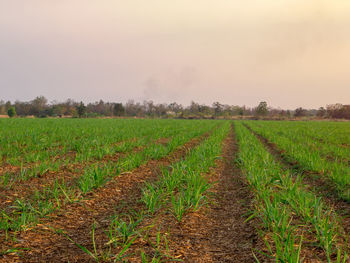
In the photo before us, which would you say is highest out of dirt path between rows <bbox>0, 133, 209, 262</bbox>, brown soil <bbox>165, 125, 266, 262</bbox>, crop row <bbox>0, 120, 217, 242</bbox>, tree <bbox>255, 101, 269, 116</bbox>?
tree <bbox>255, 101, 269, 116</bbox>

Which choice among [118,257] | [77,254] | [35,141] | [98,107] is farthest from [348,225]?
[98,107]

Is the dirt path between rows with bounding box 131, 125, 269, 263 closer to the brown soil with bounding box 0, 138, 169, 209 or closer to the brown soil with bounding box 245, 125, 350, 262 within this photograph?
the brown soil with bounding box 245, 125, 350, 262

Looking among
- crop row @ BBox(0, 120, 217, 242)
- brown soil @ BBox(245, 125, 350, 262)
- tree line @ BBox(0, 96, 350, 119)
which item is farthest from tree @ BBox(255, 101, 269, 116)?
crop row @ BBox(0, 120, 217, 242)

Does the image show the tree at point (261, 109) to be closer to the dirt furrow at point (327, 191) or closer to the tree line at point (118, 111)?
the tree line at point (118, 111)

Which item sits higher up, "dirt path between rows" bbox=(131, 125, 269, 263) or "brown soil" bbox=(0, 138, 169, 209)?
"brown soil" bbox=(0, 138, 169, 209)

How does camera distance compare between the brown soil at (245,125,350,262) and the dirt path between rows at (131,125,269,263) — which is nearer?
the dirt path between rows at (131,125,269,263)

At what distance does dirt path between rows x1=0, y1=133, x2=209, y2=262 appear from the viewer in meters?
2.82

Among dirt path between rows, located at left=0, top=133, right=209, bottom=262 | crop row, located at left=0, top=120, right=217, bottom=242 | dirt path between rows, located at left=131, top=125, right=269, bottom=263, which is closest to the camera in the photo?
dirt path between rows, located at left=0, top=133, right=209, bottom=262

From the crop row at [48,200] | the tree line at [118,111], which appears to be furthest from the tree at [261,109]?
the crop row at [48,200]

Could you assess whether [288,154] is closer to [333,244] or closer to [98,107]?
[333,244]

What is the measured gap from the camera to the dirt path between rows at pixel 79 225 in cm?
282

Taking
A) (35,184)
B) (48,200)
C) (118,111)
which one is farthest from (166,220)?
(118,111)

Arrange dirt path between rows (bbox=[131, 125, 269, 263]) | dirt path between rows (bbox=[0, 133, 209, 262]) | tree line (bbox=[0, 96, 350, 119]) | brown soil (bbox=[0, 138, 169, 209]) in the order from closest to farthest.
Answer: dirt path between rows (bbox=[0, 133, 209, 262]) < dirt path between rows (bbox=[131, 125, 269, 263]) < brown soil (bbox=[0, 138, 169, 209]) < tree line (bbox=[0, 96, 350, 119])

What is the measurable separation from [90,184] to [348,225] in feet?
Result: 15.5
